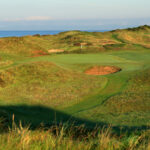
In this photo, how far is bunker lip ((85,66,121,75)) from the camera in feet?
83.5

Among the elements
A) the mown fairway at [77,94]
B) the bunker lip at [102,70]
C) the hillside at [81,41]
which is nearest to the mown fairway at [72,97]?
the mown fairway at [77,94]

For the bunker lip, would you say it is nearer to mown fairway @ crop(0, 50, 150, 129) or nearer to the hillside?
mown fairway @ crop(0, 50, 150, 129)

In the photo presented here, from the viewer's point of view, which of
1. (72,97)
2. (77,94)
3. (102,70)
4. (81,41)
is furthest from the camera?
(81,41)

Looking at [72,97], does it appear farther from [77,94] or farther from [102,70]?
[102,70]

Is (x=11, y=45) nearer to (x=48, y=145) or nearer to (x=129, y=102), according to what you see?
(x=129, y=102)

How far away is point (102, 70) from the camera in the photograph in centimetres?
2605

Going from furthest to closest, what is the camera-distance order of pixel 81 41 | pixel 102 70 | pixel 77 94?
pixel 81 41 < pixel 102 70 < pixel 77 94

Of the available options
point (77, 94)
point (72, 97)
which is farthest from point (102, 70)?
point (72, 97)

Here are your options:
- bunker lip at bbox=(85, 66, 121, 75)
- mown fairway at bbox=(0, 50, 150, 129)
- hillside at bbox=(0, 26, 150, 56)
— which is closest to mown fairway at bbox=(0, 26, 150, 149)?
mown fairway at bbox=(0, 50, 150, 129)

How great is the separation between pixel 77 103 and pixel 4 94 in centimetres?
538

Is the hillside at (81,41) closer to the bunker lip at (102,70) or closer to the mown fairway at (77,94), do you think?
the bunker lip at (102,70)

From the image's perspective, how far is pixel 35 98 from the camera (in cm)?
1728

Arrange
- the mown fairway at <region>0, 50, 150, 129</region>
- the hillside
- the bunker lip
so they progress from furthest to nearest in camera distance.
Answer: the hillside → the bunker lip → the mown fairway at <region>0, 50, 150, 129</region>

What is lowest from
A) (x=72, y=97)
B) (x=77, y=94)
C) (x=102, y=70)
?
(x=72, y=97)
